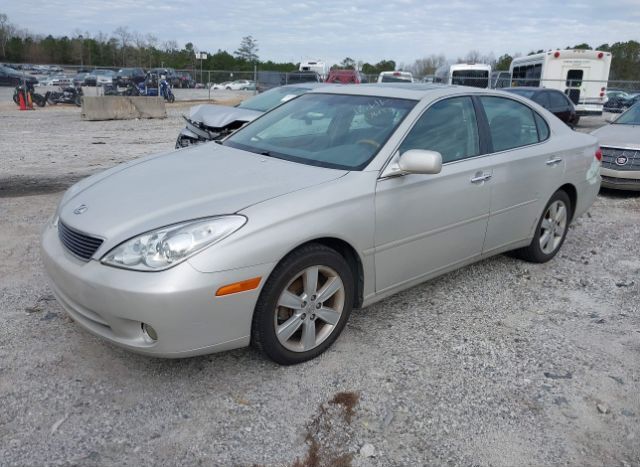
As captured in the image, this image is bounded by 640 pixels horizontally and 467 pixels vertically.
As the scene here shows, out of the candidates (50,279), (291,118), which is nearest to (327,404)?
(50,279)

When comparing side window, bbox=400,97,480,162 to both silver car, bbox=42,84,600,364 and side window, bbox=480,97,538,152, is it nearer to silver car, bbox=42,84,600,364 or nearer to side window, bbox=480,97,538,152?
silver car, bbox=42,84,600,364

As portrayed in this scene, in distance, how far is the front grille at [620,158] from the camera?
25.6 feet

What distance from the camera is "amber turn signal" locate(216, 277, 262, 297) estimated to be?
8.88 ft

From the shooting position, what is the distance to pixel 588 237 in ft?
20.1

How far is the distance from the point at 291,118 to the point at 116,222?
185cm

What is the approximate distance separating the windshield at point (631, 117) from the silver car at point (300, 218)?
5217mm

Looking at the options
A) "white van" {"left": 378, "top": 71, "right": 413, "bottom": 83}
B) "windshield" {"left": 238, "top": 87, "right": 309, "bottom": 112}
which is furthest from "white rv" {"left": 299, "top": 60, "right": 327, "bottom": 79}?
"windshield" {"left": 238, "top": 87, "right": 309, "bottom": 112}

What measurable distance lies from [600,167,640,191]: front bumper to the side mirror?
5.86 meters

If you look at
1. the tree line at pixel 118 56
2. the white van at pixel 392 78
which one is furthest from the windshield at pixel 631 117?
the tree line at pixel 118 56

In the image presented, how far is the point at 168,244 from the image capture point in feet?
8.85

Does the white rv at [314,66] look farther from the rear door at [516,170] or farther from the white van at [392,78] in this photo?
the rear door at [516,170]

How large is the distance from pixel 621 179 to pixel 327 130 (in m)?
5.84

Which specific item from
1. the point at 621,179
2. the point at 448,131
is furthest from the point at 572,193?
the point at 621,179

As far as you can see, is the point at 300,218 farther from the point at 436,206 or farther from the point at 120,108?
the point at 120,108
